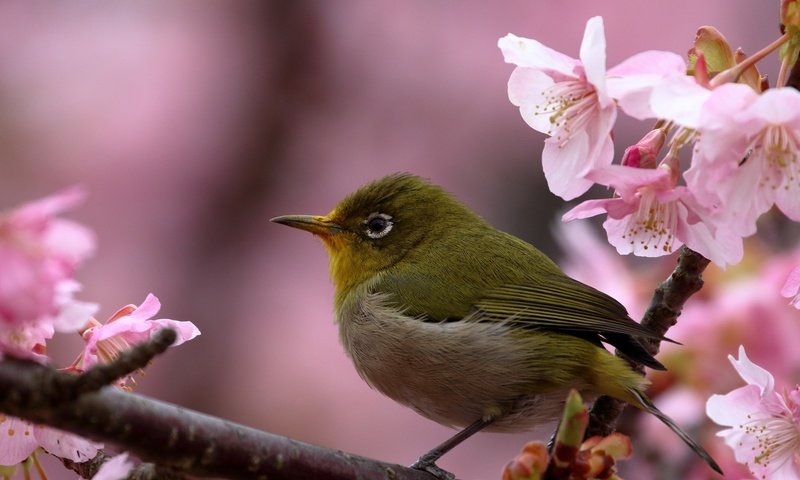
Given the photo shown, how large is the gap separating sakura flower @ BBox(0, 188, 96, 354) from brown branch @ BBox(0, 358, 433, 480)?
75 millimetres

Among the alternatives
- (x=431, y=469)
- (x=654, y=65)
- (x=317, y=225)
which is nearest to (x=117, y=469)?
(x=431, y=469)

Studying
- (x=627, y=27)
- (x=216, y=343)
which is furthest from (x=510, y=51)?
(x=627, y=27)

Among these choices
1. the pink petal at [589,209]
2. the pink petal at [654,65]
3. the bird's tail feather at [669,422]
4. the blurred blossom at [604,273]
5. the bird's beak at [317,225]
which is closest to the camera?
the pink petal at [654,65]

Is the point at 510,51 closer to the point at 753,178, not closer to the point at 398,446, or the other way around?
the point at 753,178

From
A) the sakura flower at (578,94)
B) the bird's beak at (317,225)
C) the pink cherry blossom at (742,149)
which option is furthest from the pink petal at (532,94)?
the bird's beak at (317,225)

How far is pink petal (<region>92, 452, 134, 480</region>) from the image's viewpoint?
1535 mm

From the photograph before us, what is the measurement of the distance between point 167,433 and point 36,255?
0.35 m

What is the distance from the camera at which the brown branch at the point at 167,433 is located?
1.24 meters

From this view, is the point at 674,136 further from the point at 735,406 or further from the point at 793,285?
the point at 735,406

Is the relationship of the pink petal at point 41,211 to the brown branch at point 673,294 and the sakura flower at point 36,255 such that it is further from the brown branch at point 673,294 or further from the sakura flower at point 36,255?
the brown branch at point 673,294

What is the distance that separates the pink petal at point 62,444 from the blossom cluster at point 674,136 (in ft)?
3.20

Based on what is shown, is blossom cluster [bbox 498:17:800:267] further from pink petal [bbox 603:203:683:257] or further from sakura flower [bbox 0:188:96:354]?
sakura flower [bbox 0:188:96:354]

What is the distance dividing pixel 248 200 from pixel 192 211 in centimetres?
34

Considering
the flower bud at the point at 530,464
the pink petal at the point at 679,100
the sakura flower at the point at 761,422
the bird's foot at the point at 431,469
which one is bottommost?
the sakura flower at the point at 761,422
